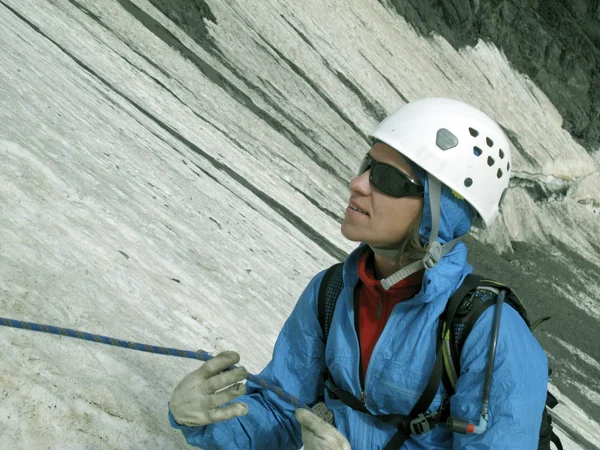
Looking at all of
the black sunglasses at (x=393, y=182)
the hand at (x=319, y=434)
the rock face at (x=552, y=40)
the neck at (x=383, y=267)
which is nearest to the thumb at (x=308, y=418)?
the hand at (x=319, y=434)

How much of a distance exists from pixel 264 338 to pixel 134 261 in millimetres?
1238

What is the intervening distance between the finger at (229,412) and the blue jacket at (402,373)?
0.17 metres

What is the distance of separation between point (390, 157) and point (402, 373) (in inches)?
35.8

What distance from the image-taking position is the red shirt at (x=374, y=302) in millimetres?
2773

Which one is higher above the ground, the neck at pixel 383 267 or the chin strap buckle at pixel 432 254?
the chin strap buckle at pixel 432 254

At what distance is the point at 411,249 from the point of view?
9.29 ft

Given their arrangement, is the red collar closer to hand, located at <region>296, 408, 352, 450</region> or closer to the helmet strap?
the helmet strap

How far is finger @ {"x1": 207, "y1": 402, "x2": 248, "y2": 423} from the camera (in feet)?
8.71

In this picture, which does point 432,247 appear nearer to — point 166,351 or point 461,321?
point 461,321

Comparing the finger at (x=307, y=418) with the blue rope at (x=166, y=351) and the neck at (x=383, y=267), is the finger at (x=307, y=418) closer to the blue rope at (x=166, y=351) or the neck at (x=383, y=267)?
the blue rope at (x=166, y=351)

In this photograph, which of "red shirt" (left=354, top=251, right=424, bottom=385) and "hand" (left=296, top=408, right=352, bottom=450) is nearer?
"hand" (left=296, top=408, right=352, bottom=450)

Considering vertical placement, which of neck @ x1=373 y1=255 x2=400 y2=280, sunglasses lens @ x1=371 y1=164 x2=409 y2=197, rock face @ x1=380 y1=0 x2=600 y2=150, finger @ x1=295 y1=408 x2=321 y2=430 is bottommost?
finger @ x1=295 y1=408 x2=321 y2=430

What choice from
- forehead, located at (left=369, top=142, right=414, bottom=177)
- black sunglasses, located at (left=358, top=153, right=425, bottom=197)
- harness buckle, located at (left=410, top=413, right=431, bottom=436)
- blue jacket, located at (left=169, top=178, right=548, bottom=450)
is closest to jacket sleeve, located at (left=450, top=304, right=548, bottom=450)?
blue jacket, located at (left=169, top=178, right=548, bottom=450)

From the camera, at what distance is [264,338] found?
5547 millimetres
